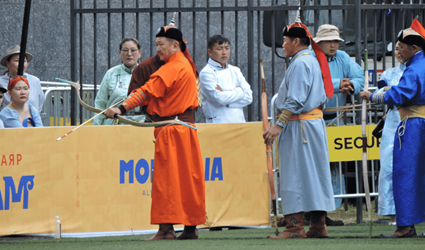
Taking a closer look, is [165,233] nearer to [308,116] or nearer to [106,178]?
[106,178]

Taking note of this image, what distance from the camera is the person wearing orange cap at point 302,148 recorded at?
5512 mm

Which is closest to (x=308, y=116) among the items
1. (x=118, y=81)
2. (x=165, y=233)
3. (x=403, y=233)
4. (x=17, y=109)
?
(x=403, y=233)

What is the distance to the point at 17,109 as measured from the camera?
22.7 ft

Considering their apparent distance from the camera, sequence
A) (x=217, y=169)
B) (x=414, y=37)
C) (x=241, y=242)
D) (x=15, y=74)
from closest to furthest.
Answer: (x=241, y=242)
(x=414, y=37)
(x=217, y=169)
(x=15, y=74)

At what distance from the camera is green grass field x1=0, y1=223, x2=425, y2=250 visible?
192 inches

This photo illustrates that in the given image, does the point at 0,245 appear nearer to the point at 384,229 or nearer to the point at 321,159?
the point at 321,159

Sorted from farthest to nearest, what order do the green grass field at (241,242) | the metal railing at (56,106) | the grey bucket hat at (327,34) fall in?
the metal railing at (56,106) < the grey bucket hat at (327,34) < the green grass field at (241,242)

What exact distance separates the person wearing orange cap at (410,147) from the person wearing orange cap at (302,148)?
0.50 meters

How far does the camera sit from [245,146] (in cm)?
697

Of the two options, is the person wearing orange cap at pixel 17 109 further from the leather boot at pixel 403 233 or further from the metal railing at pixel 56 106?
the leather boot at pixel 403 233

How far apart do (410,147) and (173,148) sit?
2.03 meters

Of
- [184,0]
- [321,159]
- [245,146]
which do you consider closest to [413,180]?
[321,159]

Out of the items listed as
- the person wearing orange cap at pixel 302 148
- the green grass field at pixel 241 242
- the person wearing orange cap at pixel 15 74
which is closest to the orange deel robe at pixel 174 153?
the green grass field at pixel 241 242

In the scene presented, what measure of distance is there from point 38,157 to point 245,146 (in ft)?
7.08
